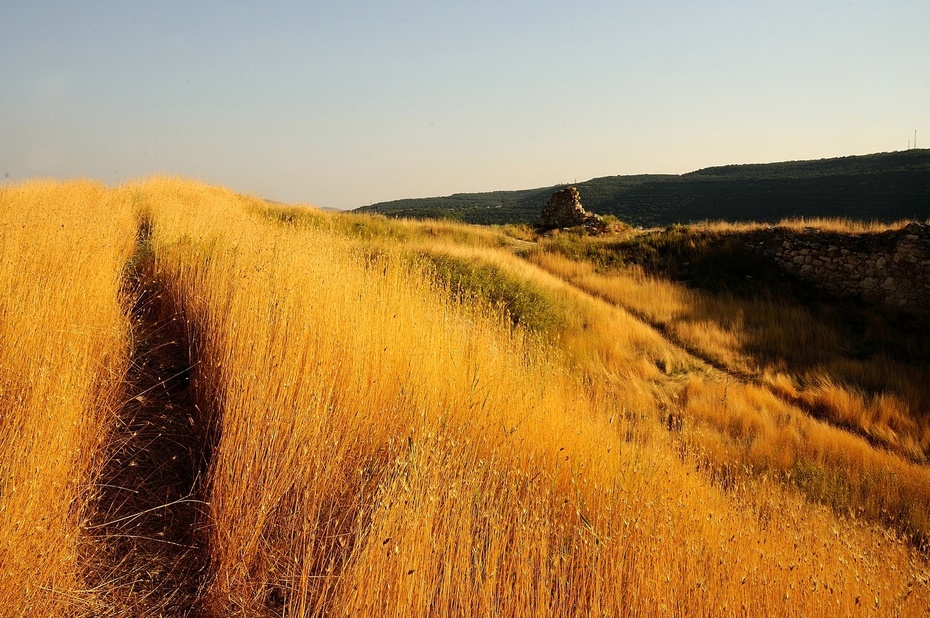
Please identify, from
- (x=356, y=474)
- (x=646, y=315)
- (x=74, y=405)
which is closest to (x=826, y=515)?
(x=356, y=474)

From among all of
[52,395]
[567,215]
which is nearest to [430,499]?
[52,395]

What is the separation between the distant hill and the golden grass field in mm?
26051

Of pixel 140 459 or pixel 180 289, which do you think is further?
pixel 180 289

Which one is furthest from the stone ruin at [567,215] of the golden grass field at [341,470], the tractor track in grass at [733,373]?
the golden grass field at [341,470]

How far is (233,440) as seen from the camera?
8.96ft

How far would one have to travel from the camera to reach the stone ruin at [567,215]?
65.0ft

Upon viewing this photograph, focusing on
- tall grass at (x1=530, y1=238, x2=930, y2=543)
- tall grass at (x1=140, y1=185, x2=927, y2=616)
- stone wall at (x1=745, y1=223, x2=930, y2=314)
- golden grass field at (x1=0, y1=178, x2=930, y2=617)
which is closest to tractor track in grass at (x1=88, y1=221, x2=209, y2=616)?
golden grass field at (x1=0, y1=178, x2=930, y2=617)

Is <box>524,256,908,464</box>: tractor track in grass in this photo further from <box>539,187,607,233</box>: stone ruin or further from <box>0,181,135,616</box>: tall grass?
<box>539,187,607,233</box>: stone ruin

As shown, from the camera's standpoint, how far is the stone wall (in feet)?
36.8

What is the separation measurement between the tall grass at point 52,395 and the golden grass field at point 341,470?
2 centimetres

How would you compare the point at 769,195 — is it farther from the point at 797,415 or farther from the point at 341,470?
the point at 341,470

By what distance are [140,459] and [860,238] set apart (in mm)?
14636

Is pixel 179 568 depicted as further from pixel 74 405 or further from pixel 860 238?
pixel 860 238

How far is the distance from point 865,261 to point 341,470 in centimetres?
1332
